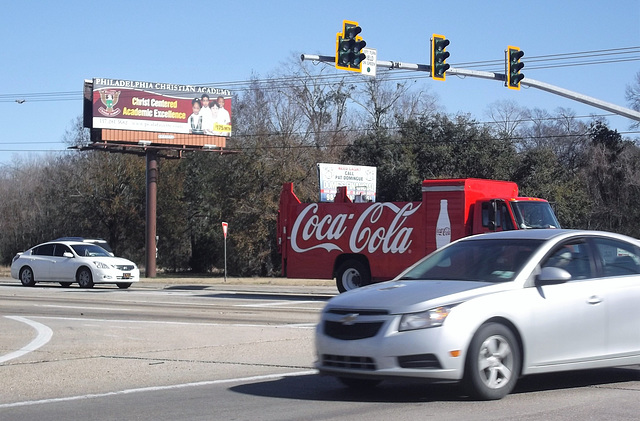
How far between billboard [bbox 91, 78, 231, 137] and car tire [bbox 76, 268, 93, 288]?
53.1 feet

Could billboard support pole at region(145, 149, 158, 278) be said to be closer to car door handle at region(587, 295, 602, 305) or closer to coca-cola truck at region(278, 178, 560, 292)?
coca-cola truck at region(278, 178, 560, 292)

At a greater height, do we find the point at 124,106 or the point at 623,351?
the point at 124,106

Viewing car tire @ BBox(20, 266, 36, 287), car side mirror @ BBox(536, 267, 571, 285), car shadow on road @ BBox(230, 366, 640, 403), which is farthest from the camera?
car tire @ BBox(20, 266, 36, 287)

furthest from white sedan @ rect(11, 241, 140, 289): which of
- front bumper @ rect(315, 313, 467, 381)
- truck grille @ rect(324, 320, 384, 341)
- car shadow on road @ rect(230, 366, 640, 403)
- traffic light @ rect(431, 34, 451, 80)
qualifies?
front bumper @ rect(315, 313, 467, 381)

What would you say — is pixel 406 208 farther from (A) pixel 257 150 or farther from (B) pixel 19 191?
(B) pixel 19 191

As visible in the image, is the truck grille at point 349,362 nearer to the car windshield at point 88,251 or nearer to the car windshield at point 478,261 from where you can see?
the car windshield at point 478,261

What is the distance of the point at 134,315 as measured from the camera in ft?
58.6

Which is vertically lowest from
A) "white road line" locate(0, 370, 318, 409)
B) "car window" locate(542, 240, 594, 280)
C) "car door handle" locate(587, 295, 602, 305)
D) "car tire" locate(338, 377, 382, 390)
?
"white road line" locate(0, 370, 318, 409)

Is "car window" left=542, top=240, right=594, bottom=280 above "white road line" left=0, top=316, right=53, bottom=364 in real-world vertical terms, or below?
above

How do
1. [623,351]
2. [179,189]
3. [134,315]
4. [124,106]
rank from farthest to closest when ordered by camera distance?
[179,189] < [124,106] < [134,315] < [623,351]

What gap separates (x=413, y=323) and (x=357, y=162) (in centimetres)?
4616

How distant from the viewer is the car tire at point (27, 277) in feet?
101

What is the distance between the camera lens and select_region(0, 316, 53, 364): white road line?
453 inches

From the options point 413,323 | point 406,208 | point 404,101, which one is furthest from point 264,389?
point 404,101
